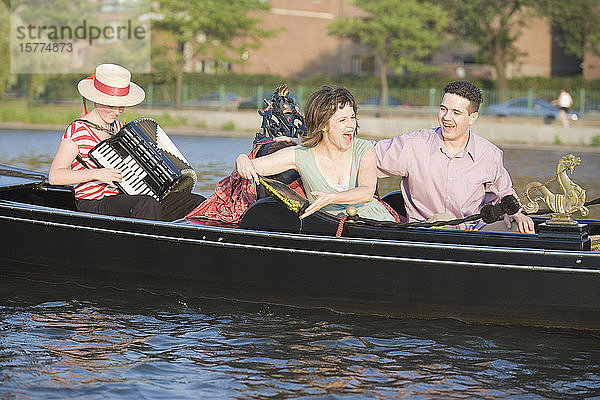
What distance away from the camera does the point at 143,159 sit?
7.30 metres

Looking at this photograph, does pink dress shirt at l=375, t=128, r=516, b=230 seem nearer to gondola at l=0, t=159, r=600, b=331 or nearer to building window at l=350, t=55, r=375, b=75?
gondola at l=0, t=159, r=600, b=331

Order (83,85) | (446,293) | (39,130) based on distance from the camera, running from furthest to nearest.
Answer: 1. (39,130)
2. (83,85)
3. (446,293)

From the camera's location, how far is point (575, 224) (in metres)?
5.96

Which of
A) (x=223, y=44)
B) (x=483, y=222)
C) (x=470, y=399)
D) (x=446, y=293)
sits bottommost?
(x=470, y=399)

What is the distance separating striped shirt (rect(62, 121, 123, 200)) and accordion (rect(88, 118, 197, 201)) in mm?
48

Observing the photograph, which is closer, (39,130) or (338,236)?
(338,236)

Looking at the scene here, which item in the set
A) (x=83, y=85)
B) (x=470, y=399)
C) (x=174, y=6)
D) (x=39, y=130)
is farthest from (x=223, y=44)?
(x=470, y=399)

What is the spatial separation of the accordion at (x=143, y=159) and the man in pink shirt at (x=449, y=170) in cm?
173

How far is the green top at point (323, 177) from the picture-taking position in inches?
250

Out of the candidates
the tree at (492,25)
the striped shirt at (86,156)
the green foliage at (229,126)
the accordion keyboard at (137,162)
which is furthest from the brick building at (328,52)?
the striped shirt at (86,156)

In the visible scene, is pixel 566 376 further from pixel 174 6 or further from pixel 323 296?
pixel 174 6

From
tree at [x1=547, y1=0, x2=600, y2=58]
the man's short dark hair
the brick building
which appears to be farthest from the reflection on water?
the brick building

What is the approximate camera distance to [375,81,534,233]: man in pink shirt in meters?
6.45

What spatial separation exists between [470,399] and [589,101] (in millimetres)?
26127
